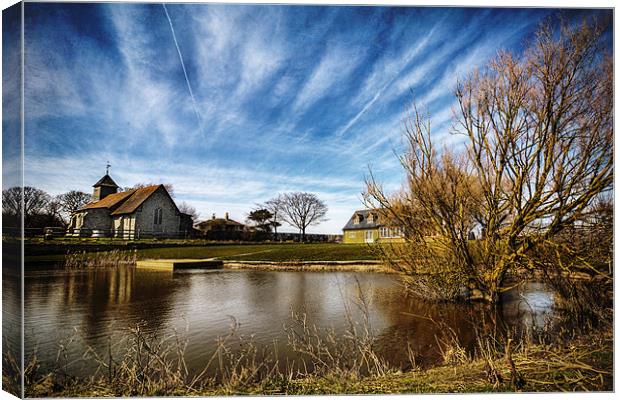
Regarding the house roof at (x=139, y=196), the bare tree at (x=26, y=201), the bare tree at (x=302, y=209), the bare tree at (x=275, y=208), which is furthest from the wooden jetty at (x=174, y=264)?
the bare tree at (x=26, y=201)

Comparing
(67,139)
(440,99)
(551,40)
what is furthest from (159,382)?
(551,40)

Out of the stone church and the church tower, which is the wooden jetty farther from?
the church tower

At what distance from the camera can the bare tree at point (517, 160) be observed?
3.11 metres

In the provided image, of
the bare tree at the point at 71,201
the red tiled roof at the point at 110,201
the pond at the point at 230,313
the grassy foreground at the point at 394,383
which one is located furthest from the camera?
the red tiled roof at the point at 110,201

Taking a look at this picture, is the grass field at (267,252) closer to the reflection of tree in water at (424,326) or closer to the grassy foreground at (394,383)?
the reflection of tree in water at (424,326)

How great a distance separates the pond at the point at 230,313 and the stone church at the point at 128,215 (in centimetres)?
88

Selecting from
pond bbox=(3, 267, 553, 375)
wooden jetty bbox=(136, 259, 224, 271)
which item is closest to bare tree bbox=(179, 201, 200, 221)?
pond bbox=(3, 267, 553, 375)

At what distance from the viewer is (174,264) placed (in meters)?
8.75

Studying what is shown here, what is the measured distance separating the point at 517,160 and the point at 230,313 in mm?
3548

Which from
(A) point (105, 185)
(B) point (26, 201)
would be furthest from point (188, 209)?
(B) point (26, 201)

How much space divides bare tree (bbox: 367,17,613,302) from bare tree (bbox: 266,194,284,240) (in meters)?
1.49

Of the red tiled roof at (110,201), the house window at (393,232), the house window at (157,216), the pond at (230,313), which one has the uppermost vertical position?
the red tiled roof at (110,201)

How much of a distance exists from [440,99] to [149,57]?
2.80m

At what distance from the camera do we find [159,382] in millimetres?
2600
